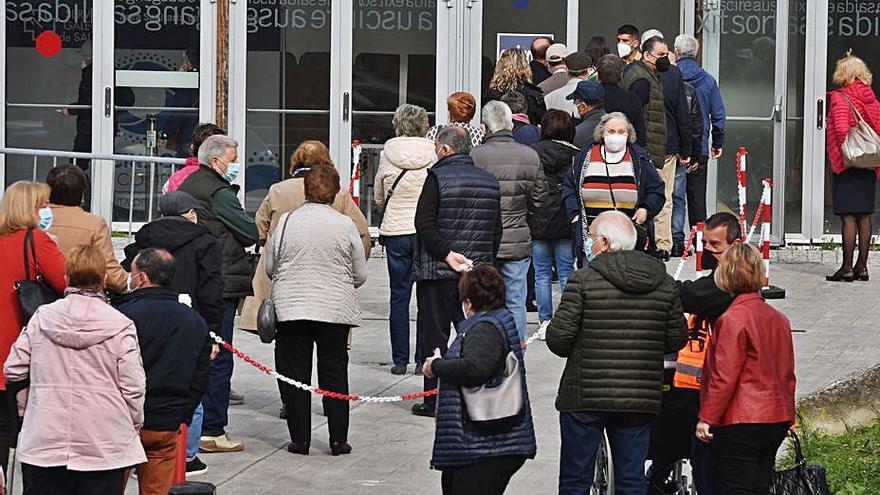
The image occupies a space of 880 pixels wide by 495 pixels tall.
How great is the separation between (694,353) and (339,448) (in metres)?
2.74

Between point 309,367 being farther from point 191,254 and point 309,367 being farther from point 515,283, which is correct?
point 515,283

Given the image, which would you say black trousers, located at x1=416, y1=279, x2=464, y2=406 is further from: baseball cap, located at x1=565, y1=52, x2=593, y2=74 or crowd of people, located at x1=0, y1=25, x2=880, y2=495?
baseball cap, located at x1=565, y1=52, x2=593, y2=74

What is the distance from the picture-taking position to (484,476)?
24.8ft

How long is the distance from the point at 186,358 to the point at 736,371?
249cm

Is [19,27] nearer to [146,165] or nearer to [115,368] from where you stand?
[146,165]

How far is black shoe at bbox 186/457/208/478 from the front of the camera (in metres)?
9.44

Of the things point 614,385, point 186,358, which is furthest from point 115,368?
point 614,385

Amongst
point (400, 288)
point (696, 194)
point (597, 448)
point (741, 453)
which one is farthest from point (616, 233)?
point (696, 194)

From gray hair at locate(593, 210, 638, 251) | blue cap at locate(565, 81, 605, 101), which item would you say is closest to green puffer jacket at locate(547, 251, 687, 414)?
gray hair at locate(593, 210, 638, 251)

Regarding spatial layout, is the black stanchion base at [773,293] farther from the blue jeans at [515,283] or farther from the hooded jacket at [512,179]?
the hooded jacket at [512,179]

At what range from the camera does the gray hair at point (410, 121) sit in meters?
11.9

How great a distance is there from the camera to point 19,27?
18.5 m

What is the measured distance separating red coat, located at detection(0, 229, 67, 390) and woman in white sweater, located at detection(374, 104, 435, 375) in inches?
159

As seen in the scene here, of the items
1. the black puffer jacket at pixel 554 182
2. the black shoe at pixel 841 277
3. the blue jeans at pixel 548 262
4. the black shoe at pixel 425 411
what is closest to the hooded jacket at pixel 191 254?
the black shoe at pixel 425 411
